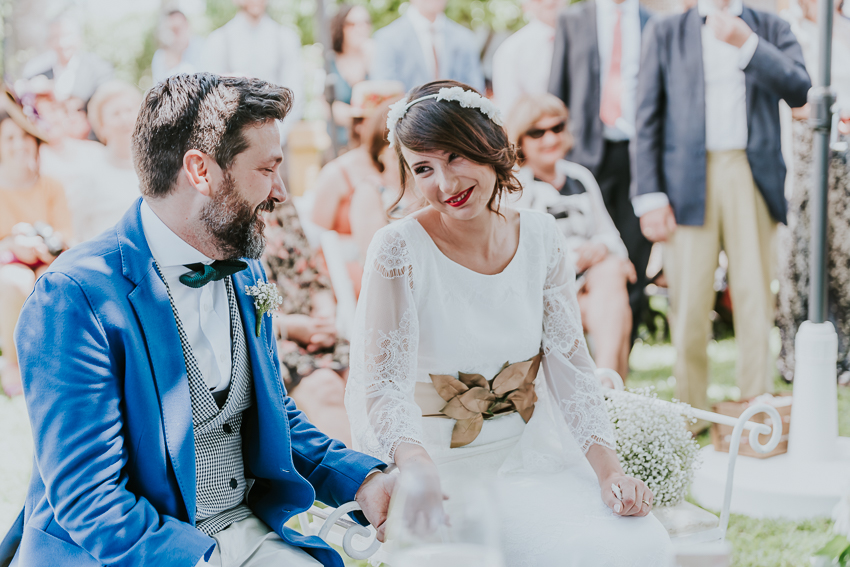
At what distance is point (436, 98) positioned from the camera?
2.16 m

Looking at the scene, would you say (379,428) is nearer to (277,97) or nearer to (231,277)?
(231,277)

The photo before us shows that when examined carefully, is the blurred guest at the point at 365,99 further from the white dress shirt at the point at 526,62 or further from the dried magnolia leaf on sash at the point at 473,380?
the dried magnolia leaf on sash at the point at 473,380

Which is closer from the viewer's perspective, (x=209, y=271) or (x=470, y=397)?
(x=209, y=271)

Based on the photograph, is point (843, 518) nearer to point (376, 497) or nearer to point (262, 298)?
point (376, 497)

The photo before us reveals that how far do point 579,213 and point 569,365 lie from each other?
311cm

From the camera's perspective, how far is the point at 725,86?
16.0ft

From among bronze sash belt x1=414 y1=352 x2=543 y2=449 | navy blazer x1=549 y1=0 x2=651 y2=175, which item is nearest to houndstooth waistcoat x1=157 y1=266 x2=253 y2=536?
bronze sash belt x1=414 y1=352 x2=543 y2=449

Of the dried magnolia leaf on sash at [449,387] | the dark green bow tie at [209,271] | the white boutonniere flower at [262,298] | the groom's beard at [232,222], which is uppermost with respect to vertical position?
the groom's beard at [232,222]

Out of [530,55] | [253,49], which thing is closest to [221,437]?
[253,49]

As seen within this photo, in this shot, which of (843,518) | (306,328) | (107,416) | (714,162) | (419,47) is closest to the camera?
(843,518)

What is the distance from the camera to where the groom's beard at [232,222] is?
172 cm

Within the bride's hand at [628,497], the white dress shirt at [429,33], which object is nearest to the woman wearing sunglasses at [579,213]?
the white dress shirt at [429,33]

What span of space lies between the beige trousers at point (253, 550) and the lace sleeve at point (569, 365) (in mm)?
855

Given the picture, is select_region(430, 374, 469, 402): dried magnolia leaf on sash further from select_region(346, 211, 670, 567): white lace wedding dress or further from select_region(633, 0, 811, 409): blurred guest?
select_region(633, 0, 811, 409): blurred guest
